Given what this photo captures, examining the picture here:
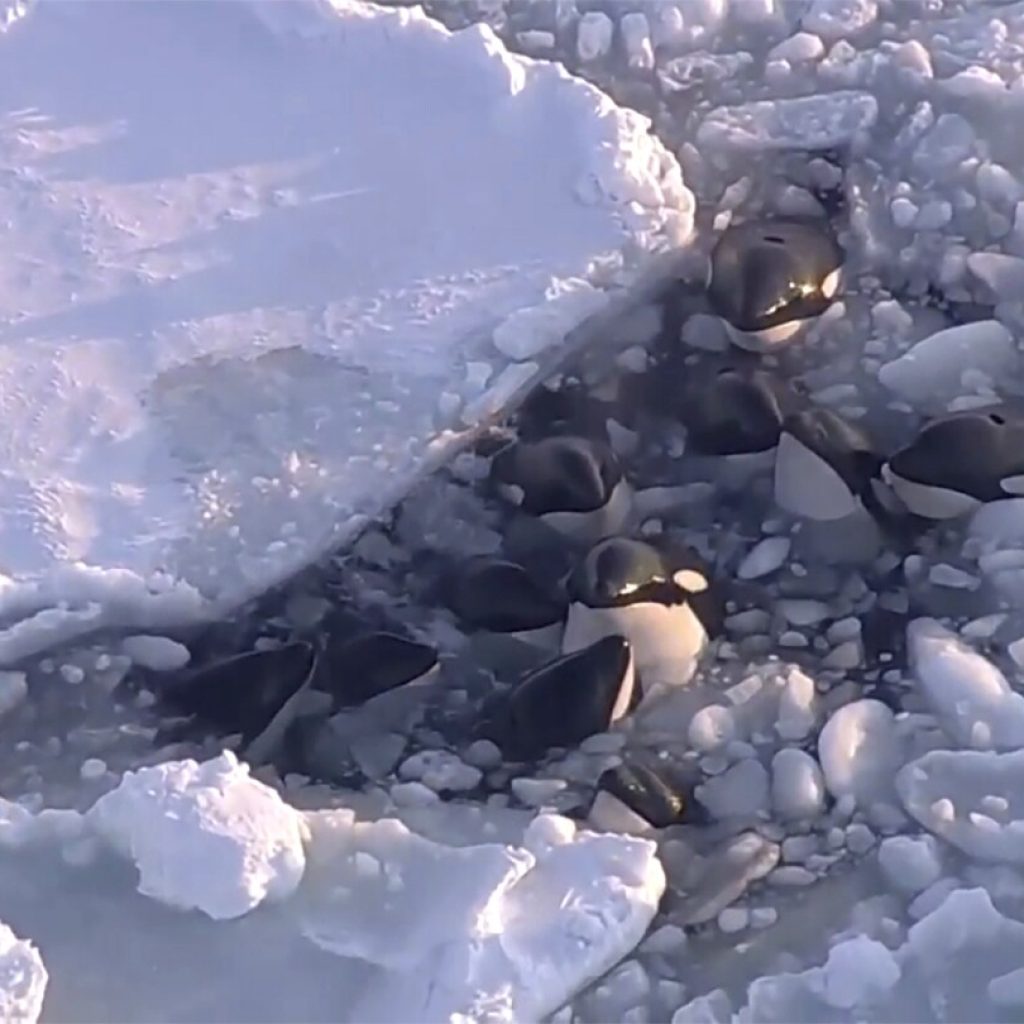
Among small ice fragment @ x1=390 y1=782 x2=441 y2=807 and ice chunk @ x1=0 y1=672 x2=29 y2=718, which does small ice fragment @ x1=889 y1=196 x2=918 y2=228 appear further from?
ice chunk @ x1=0 y1=672 x2=29 y2=718

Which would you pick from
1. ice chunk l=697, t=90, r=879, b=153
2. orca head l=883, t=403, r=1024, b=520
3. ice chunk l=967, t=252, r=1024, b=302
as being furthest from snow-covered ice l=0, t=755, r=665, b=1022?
ice chunk l=697, t=90, r=879, b=153

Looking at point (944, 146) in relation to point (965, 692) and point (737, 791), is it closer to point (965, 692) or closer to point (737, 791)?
point (965, 692)

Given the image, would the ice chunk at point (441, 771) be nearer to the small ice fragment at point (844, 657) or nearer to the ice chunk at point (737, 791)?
the ice chunk at point (737, 791)

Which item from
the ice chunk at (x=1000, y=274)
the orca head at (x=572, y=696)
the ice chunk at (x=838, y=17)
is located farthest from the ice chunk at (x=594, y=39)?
the orca head at (x=572, y=696)

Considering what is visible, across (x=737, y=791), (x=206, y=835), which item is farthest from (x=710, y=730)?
(x=206, y=835)

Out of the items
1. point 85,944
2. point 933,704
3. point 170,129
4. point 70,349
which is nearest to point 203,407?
point 70,349

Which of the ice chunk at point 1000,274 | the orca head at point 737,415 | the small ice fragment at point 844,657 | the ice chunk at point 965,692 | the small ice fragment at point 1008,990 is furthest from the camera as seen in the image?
the ice chunk at point 1000,274
